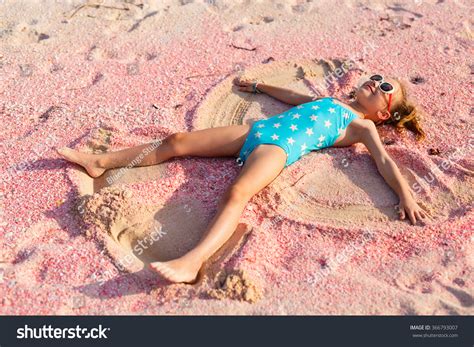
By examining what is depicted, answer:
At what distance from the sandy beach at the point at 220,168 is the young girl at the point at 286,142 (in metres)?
0.09

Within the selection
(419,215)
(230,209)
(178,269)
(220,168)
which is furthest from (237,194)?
(419,215)

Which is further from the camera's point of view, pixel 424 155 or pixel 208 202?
pixel 424 155

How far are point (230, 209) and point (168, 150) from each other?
75cm

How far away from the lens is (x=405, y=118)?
417cm

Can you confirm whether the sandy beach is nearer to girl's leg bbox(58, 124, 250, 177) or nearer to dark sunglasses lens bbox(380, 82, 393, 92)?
girl's leg bbox(58, 124, 250, 177)

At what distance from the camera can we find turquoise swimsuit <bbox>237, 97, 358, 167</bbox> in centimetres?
378

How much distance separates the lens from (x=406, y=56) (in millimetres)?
5082

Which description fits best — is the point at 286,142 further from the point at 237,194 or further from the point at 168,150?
the point at 168,150
